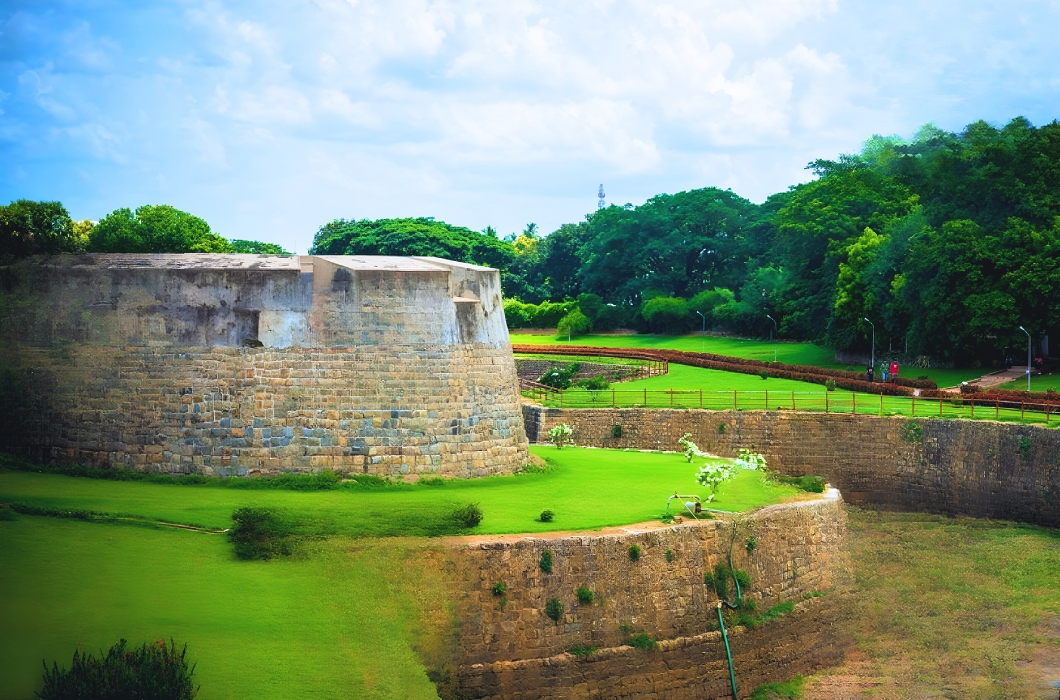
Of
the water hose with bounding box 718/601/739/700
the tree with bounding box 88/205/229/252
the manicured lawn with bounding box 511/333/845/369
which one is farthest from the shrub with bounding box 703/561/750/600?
the manicured lawn with bounding box 511/333/845/369

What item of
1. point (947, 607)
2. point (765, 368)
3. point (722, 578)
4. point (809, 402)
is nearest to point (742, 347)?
point (765, 368)

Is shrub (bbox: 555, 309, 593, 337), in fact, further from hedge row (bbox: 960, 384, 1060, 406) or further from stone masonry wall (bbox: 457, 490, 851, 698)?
stone masonry wall (bbox: 457, 490, 851, 698)

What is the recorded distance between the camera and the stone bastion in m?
21.1

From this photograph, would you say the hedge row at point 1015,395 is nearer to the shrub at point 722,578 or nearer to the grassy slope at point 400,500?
the grassy slope at point 400,500

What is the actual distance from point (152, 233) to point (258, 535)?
3320 centimetres

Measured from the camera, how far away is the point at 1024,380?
4388cm

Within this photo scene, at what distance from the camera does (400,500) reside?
65.0 ft

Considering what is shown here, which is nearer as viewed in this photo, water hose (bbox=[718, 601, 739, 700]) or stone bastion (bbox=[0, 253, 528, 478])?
water hose (bbox=[718, 601, 739, 700])

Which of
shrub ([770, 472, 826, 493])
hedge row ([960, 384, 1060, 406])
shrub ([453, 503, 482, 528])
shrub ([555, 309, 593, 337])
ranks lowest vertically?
shrub ([770, 472, 826, 493])

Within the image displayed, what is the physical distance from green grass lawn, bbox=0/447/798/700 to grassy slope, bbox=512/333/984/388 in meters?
29.8

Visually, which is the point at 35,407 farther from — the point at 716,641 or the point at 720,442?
the point at 720,442

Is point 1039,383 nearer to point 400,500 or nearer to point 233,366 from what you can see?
point 400,500

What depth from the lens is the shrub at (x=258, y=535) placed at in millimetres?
17281

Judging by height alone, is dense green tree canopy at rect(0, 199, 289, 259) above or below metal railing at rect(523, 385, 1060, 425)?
above
